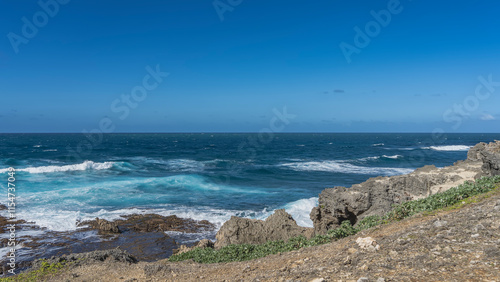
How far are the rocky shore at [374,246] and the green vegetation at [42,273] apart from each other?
1.06ft

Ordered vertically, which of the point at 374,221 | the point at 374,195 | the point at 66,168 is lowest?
the point at 66,168

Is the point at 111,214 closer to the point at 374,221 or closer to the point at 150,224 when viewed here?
the point at 150,224

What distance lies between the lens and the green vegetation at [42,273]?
8.69m

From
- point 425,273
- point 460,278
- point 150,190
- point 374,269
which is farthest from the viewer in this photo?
point 150,190

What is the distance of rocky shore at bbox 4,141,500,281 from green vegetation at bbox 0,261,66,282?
12.7 inches

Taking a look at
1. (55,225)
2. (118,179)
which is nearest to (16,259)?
(55,225)

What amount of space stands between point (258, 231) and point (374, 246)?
309 inches

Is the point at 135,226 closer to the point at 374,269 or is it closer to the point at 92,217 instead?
the point at 92,217

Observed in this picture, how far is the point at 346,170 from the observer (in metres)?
39.2

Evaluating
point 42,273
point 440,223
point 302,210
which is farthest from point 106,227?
point 440,223

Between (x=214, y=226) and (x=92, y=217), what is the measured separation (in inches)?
295

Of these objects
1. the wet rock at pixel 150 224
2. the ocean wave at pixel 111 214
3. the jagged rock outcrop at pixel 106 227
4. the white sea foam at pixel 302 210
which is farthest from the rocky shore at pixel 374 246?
the ocean wave at pixel 111 214

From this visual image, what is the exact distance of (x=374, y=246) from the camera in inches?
210

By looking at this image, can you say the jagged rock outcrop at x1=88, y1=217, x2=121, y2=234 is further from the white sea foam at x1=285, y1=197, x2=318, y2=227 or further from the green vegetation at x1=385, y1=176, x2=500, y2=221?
the green vegetation at x1=385, y1=176, x2=500, y2=221
